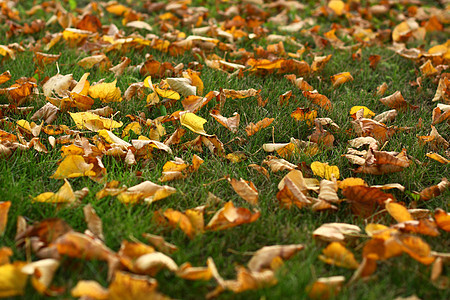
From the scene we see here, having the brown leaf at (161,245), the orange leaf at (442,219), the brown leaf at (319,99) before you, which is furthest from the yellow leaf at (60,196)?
the brown leaf at (319,99)

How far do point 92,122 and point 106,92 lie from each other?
0.30m

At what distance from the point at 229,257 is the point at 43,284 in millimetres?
579

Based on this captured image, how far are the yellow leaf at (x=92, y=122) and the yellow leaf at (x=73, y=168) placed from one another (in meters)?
0.35

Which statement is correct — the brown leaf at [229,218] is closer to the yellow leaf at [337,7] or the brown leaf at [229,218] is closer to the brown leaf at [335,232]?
the brown leaf at [335,232]

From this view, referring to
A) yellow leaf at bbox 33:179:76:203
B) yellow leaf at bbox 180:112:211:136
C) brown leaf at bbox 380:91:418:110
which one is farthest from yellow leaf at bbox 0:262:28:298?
brown leaf at bbox 380:91:418:110

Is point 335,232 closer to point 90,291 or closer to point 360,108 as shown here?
point 90,291

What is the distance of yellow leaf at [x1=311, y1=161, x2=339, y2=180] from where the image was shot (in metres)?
1.93

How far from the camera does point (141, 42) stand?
10.5 feet

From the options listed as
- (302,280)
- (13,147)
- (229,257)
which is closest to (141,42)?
(13,147)

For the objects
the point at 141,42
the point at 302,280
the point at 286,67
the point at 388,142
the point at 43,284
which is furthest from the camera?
the point at 141,42

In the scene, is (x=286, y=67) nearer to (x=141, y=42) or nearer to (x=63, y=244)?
(x=141, y=42)

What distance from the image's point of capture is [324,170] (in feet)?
6.38

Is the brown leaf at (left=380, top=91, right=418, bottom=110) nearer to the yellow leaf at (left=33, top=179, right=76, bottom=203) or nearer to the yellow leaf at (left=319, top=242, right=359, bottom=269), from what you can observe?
the yellow leaf at (left=319, top=242, right=359, bottom=269)

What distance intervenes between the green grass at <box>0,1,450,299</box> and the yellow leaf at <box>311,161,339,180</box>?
119 millimetres
